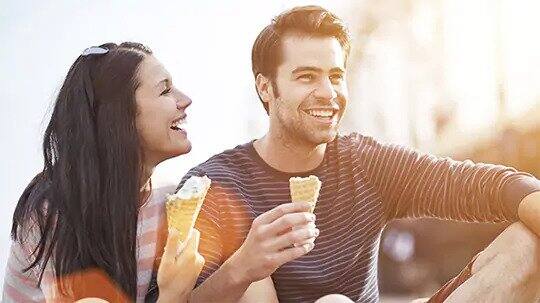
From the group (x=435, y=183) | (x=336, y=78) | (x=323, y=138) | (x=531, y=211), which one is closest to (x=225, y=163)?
(x=323, y=138)

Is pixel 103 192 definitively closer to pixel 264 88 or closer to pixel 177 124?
pixel 177 124

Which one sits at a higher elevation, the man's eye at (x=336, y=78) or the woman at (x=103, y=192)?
the man's eye at (x=336, y=78)

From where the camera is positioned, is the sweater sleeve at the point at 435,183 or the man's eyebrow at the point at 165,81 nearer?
the sweater sleeve at the point at 435,183

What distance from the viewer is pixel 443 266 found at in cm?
512

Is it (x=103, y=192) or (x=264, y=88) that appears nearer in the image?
(x=103, y=192)

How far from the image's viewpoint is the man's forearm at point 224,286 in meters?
1.50

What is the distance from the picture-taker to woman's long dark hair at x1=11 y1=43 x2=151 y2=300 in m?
1.66

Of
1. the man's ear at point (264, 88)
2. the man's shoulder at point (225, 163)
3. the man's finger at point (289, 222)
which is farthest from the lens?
the man's ear at point (264, 88)

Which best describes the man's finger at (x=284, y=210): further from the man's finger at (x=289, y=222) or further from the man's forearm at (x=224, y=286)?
the man's forearm at (x=224, y=286)

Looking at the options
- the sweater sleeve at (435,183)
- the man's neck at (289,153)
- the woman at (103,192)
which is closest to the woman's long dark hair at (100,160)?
the woman at (103,192)

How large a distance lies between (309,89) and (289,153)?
145 millimetres

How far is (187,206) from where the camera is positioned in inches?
61.5

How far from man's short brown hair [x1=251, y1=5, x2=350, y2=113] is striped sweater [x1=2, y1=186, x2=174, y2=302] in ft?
1.16

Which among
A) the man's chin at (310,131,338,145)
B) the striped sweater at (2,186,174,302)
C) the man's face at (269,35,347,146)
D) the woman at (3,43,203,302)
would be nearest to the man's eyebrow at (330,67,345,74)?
the man's face at (269,35,347,146)
